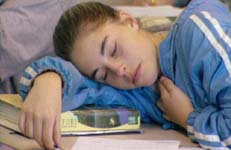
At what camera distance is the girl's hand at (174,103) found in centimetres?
105

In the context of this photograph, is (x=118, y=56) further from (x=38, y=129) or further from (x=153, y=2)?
(x=153, y=2)

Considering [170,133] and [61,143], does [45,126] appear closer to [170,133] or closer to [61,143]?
[61,143]

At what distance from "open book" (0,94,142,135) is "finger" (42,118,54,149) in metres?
0.12

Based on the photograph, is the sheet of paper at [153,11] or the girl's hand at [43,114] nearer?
the girl's hand at [43,114]

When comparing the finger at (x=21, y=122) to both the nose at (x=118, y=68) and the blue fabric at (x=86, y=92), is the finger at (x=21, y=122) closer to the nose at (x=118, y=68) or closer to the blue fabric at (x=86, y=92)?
the blue fabric at (x=86, y=92)

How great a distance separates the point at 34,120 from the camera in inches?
36.5

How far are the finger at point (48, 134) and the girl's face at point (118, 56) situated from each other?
0.25 m

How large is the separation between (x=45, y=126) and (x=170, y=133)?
0.31 m

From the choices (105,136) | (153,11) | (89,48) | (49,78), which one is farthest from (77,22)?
(153,11)

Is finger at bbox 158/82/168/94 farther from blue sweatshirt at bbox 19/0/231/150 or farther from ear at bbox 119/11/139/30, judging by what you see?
ear at bbox 119/11/139/30

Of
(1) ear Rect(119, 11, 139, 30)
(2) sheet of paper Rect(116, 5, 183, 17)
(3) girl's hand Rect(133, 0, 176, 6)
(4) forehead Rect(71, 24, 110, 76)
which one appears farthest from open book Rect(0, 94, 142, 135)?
(3) girl's hand Rect(133, 0, 176, 6)

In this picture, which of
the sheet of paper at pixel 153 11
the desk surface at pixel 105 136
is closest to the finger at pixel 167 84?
the desk surface at pixel 105 136

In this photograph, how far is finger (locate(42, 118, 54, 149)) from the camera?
2.94ft

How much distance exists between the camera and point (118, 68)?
1.10 meters
